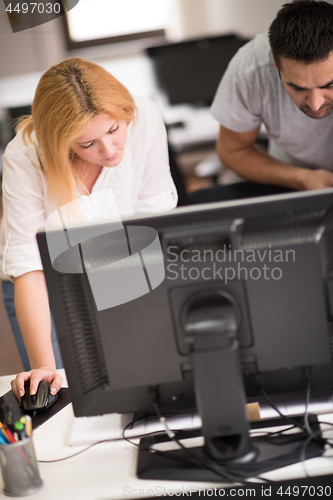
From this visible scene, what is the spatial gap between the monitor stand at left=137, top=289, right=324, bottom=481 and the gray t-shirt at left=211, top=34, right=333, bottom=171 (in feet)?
3.28

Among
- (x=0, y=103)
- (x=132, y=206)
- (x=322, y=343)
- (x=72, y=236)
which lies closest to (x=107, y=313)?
(x=72, y=236)

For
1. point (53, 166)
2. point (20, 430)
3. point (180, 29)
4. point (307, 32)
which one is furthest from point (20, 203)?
point (180, 29)

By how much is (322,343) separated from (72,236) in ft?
1.52

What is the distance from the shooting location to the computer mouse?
1.08 metres

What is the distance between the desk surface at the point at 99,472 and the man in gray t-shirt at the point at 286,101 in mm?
887

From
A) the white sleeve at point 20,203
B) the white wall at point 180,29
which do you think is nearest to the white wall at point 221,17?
the white wall at point 180,29

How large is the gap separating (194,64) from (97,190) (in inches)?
114

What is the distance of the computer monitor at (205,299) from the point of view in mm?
825

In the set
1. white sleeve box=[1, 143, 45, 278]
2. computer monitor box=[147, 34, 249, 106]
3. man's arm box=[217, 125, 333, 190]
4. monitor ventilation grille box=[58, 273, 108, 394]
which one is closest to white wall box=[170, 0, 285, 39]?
computer monitor box=[147, 34, 249, 106]

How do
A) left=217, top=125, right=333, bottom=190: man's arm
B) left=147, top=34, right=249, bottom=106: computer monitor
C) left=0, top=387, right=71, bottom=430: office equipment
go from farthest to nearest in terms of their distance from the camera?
left=147, top=34, right=249, bottom=106: computer monitor, left=217, top=125, right=333, bottom=190: man's arm, left=0, top=387, right=71, bottom=430: office equipment

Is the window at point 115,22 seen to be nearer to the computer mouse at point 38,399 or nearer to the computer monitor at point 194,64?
the computer monitor at point 194,64

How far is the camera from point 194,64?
3992 millimetres

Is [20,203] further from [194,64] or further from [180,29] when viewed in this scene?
[180,29]

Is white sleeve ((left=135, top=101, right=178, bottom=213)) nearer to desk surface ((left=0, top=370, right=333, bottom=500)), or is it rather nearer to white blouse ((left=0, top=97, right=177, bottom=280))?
white blouse ((left=0, top=97, right=177, bottom=280))
